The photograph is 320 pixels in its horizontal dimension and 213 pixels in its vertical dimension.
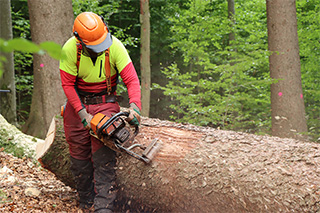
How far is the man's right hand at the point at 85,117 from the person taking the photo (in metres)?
3.31

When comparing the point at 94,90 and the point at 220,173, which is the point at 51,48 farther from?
the point at 94,90

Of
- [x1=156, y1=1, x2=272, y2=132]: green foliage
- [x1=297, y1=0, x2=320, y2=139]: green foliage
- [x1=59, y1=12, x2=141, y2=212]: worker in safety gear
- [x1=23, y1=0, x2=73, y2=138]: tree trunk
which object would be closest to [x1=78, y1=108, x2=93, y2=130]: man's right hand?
[x1=59, y1=12, x2=141, y2=212]: worker in safety gear

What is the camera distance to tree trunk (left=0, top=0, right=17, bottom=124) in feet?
29.3

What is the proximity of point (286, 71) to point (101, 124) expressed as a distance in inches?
190

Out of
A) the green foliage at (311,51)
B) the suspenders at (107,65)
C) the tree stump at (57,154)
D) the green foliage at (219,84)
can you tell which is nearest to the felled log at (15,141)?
the tree stump at (57,154)

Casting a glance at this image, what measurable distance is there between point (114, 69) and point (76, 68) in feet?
1.40

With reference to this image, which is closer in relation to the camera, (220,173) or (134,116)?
(220,173)

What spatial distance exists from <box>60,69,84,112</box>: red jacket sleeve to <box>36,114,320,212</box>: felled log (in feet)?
2.55

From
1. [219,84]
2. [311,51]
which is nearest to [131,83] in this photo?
Result: [219,84]

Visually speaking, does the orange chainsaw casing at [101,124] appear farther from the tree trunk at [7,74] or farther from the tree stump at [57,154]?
the tree trunk at [7,74]

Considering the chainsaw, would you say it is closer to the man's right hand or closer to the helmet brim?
the man's right hand

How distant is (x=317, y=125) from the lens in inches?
317

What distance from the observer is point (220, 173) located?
295cm

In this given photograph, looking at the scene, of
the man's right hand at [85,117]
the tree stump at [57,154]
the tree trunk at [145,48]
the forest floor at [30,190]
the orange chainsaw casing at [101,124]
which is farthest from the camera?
the tree trunk at [145,48]
